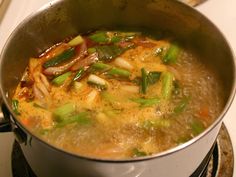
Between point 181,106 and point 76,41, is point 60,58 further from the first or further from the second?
point 181,106

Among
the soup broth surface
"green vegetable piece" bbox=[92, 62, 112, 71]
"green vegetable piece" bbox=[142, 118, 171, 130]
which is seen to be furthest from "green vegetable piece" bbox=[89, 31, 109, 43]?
"green vegetable piece" bbox=[142, 118, 171, 130]

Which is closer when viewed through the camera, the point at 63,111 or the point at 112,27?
the point at 63,111

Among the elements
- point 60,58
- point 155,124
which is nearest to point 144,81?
point 155,124

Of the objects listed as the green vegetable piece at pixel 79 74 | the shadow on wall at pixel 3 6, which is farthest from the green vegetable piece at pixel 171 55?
the shadow on wall at pixel 3 6

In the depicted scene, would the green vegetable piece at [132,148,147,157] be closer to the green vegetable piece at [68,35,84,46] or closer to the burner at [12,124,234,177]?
the burner at [12,124,234,177]

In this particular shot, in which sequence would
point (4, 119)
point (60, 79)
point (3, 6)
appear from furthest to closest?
point (3, 6) < point (60, 79) < point (4, 119)

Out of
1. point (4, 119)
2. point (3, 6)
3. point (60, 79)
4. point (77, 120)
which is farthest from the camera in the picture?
point (3, 6)

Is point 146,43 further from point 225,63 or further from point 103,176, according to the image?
point 103,176

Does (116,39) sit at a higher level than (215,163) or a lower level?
higher
